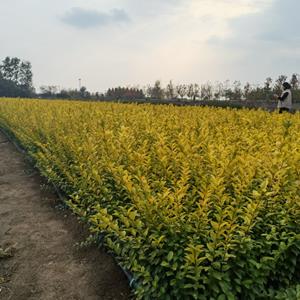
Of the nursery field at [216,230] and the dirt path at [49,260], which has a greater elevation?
the nursery field at [216,230]

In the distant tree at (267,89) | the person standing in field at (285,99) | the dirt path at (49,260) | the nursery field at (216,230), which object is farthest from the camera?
the distant tree at (267,89)

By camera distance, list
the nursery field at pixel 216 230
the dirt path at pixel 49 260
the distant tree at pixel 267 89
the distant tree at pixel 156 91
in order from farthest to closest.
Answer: the distant tree at pixel 156 91 → the distant tree at pixel 267 89 → the dirt path at pixel 49 260 → the nursery field at pixel 216 230

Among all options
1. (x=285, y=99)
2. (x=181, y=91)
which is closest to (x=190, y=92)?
(x=181, y=91)

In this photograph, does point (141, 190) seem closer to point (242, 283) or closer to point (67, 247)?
point (242, 283)

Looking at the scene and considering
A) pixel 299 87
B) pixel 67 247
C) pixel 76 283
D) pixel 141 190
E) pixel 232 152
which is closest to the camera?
pixel 141 190

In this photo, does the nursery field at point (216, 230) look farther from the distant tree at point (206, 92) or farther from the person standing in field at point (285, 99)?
the distant tree at point (206, 92)

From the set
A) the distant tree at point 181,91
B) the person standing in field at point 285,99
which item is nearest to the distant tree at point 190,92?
the distant tree at point 181,91

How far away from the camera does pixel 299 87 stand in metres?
22.3

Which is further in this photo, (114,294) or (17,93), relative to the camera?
(17,93)

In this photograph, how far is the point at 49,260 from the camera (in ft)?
13.8

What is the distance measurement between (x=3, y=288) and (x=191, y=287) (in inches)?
90.9

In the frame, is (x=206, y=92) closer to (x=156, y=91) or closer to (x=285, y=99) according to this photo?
(x=156, y=91)

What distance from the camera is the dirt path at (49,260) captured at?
11.8 feet

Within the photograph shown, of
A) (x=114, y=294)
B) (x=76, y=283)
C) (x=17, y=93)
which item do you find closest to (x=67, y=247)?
(x=76, y=283)
